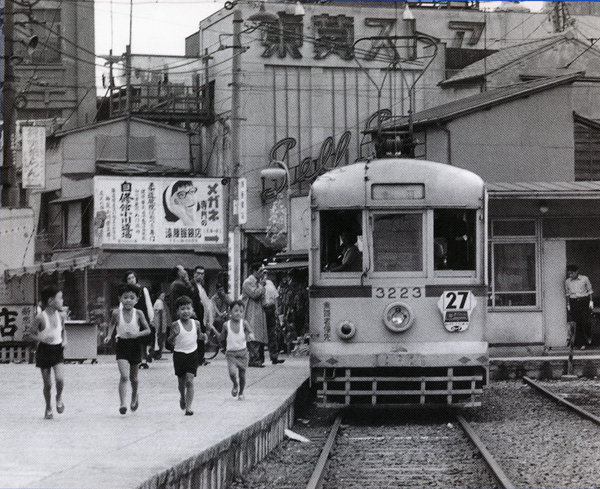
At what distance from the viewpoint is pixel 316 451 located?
44.5 ft

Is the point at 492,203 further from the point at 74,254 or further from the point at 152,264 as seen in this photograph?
the point at 74,254

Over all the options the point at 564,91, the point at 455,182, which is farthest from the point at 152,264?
the point at 455,182

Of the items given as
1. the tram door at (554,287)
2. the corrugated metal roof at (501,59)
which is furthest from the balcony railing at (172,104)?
the tram door at (554,287)

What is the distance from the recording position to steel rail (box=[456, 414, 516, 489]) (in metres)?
10.3

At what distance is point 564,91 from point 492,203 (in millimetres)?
8910

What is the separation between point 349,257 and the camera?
50.4ft

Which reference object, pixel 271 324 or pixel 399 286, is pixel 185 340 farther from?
pixel 271 324

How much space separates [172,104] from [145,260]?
819 cm

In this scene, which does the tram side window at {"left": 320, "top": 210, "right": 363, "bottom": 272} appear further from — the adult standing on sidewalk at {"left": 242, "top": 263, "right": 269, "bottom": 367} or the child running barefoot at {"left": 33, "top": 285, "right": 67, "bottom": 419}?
the adult standing on sidewalk at {"left": 242, "top": 263, "right": 269, "bottom": 367}

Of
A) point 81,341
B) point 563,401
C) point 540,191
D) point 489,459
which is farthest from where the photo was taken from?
point 81,341

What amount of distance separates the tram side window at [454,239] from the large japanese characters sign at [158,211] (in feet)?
67.9

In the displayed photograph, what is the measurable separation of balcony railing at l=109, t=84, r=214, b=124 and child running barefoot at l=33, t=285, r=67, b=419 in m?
29.5

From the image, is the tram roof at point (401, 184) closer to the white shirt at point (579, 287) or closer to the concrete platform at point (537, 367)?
the concrete platform at point (537, 367)

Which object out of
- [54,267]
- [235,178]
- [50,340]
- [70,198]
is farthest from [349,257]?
[70,198]
